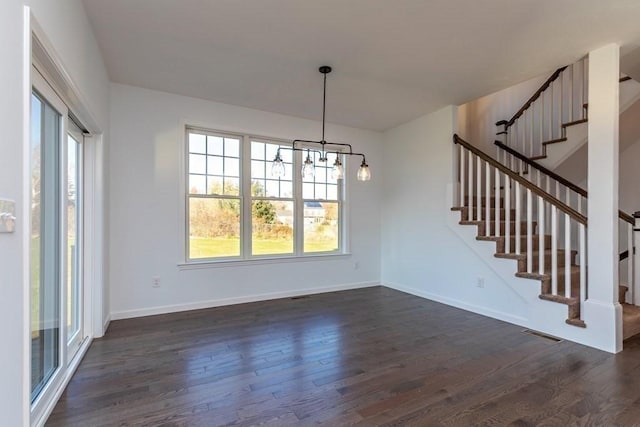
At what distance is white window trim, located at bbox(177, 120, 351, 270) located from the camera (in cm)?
407

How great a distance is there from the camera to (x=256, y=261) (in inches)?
179

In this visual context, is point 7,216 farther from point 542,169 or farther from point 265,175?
point 542,169

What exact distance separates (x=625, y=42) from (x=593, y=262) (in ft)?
6.31

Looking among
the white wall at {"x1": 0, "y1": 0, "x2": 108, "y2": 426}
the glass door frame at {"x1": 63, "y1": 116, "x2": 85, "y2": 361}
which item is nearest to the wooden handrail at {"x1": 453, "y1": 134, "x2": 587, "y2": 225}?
the white wall at {"x1": 0, "y1": 0, "x2": 108, "y2": 426}

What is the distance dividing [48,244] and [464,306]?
428cm

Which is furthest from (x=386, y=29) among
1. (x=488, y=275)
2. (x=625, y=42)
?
(x=488, y=275)

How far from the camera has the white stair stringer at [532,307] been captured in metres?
3.00

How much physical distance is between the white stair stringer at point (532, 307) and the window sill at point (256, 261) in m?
1.86

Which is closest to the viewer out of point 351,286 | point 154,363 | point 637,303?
point 154,363

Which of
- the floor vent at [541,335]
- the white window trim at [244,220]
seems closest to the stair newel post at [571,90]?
the floor vent at [541,335]

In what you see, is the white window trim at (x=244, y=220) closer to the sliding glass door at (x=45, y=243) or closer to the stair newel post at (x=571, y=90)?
the sliding glass door at (x=45, y=243)

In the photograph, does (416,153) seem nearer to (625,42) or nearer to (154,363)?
(625,42)

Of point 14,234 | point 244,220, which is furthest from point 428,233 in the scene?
point 14,234

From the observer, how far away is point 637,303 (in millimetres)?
3496
